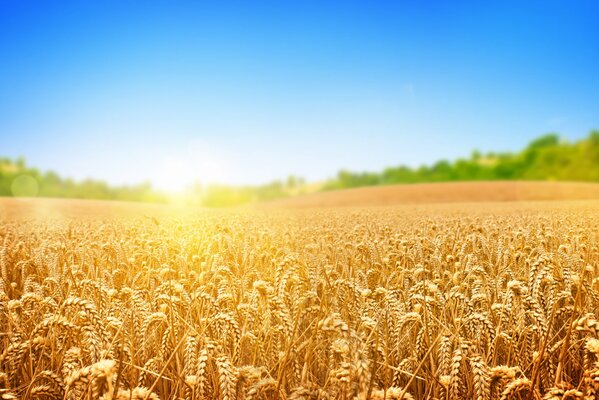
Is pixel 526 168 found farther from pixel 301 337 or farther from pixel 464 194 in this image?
pixel 301 337

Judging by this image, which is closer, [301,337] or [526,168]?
[301,337]

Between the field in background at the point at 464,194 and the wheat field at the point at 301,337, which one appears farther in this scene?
the field in background at the point at 464,194

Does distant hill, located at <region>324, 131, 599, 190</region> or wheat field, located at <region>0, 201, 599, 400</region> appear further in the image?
distant hill, located at <region>324, 131, 599, 190</region>

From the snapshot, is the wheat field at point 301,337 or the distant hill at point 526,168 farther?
the distant hill at point 526,168

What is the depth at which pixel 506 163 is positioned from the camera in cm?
8494

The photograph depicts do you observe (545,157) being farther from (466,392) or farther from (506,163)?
(466,392)

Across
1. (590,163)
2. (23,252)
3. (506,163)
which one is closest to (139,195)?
(506,163)

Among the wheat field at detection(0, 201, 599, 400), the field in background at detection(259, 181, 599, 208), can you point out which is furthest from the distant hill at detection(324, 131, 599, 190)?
the wheat field at detection(0, 201, 599, 400)

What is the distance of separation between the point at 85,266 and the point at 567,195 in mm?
49767

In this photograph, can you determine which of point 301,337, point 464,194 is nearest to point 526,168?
point 464,194

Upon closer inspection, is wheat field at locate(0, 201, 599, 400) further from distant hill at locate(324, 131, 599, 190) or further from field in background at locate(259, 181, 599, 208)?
distant hill at locate(324, 131, 599, 190)

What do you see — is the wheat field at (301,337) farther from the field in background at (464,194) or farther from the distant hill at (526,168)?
the distant hill at (526,168)

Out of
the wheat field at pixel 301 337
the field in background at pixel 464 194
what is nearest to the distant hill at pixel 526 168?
the field in background at pixel 464 194

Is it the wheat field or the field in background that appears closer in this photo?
the wheat field
